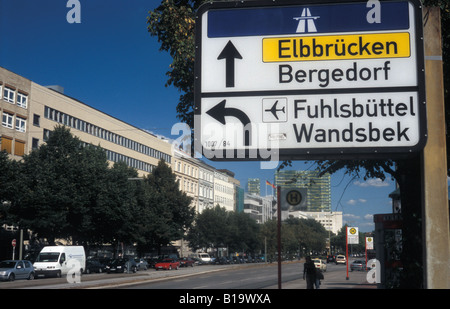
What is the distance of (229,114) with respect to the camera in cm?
232

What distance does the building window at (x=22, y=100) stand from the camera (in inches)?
2539

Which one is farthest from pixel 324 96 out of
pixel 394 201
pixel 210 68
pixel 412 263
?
pixel 394 201

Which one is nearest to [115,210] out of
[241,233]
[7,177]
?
[7,177]

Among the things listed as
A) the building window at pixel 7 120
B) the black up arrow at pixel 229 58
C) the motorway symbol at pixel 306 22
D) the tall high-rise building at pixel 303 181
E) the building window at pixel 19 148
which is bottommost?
the tall high-rise building at pixel 303 181

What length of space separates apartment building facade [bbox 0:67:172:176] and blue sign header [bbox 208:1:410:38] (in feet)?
181

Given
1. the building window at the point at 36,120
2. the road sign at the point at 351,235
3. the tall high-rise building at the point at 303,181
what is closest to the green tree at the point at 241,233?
the building window at the point at 36,120

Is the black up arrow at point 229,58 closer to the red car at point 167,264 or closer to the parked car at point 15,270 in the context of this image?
the parked car at point 15,270

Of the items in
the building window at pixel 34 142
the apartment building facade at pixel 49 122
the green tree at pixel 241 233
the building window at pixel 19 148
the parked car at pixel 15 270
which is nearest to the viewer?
the parked car at pixel 15 270

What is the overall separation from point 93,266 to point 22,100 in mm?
24331

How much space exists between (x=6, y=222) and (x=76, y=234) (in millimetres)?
7741

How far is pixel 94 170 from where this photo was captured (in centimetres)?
5197

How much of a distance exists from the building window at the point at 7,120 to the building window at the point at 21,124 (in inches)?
56.9

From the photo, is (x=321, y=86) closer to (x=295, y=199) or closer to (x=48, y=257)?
(x=295, y=199)
